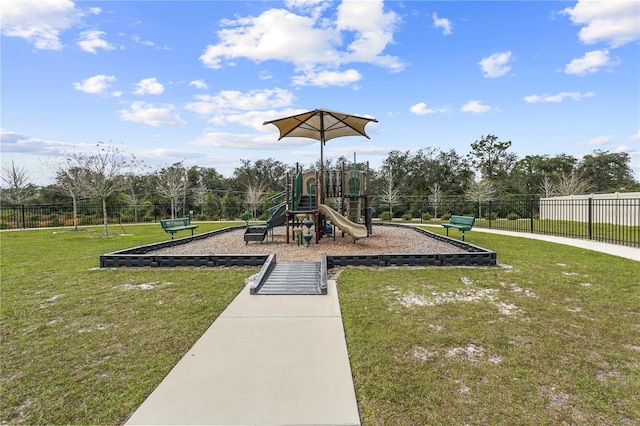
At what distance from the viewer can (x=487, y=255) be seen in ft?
25.2

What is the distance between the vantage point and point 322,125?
36.8 ft

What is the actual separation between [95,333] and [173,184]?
1011 inches

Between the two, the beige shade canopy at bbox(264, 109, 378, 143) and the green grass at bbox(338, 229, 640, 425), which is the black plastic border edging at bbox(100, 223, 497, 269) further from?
the beige shade canopy at bbox(264, 109, 378, 143)

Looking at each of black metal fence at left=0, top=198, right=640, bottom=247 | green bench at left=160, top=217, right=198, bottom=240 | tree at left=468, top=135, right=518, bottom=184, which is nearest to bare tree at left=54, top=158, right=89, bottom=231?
black metal fence at left=0, top=198, right=640, bottom=247

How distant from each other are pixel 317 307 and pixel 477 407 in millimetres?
2689

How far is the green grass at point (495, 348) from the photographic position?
243 centimetres

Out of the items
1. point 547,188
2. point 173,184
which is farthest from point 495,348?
point 547,188

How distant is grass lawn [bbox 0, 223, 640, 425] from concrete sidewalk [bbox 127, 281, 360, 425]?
0.56 ft

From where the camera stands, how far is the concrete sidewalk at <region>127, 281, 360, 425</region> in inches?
91.7

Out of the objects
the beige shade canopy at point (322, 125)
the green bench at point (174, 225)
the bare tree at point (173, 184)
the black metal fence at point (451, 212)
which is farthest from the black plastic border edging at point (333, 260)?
the bare tree at point (173, 184)

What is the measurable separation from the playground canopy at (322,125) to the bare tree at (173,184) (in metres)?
17.7

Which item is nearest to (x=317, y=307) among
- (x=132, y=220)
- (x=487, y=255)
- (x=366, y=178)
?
(x=487, y=255)

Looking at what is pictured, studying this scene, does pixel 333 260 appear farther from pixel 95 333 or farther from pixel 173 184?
pixel 173 184

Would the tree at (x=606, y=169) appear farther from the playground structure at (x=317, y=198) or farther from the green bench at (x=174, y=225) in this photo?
the green bench at (x=174, y=225)
